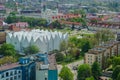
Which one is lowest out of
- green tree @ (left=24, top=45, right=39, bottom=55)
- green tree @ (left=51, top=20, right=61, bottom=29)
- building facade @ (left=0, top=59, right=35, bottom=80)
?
green tree @ (left=51, top=20, right=61, bottom=29)

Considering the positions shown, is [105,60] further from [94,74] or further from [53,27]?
[53,27]

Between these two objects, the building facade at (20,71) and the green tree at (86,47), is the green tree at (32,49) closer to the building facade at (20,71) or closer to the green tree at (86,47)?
the green tree at (86,47)

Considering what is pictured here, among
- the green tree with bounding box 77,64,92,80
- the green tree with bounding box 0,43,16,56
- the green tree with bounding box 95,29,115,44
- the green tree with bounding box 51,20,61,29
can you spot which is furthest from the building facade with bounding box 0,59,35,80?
the green tree with bounding box 51,20,61,29

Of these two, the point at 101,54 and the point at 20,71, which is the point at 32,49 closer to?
the point at 101,54

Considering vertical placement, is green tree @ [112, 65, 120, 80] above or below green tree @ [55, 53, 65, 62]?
above

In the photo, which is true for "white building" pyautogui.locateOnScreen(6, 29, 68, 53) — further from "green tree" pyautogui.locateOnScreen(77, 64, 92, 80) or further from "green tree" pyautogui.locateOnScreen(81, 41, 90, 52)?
"green tree" pyautogui.locateOnScreen(77, 64, 92, 80)

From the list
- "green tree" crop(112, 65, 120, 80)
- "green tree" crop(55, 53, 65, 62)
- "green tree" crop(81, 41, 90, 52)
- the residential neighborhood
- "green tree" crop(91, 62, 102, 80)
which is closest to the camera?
the residential neighborhood

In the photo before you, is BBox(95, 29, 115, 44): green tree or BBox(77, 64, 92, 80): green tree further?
BBox(95, 29, 115, 44): green tree

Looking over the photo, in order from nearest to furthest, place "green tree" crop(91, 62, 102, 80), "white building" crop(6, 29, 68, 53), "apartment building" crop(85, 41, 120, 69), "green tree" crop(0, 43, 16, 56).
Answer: "green tree" crop(91, 62, 102, 80), "apartment building" crop(85, 41, 120, 69), "green tree" crop(0, 43, 16, 56), "white building" crop(6, 29, 68, 53)
